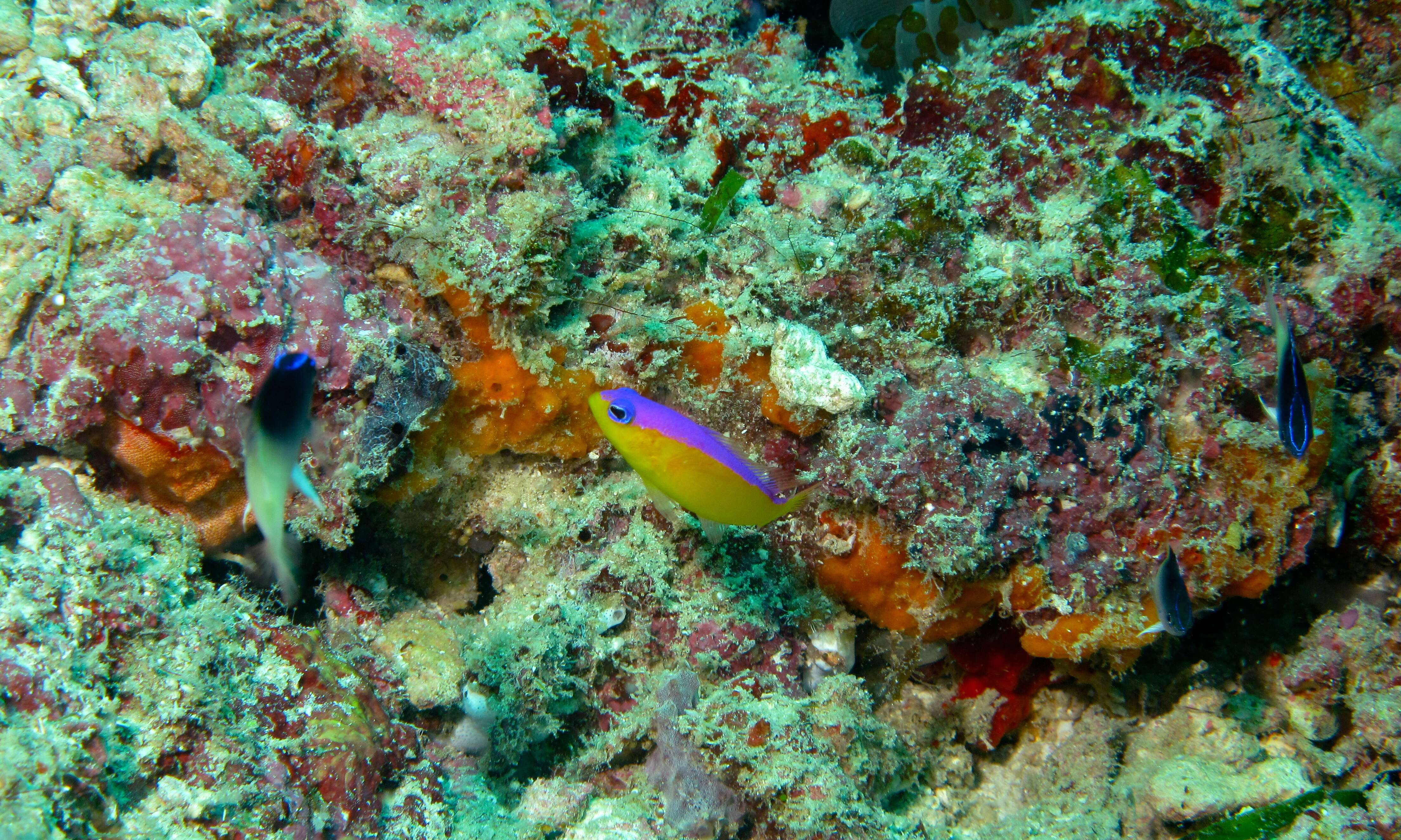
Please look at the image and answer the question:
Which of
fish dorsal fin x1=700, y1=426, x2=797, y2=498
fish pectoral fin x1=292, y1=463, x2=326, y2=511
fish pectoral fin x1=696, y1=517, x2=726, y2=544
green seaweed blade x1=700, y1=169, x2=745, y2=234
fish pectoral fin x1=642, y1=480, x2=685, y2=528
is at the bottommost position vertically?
fish pectoral fin x1=696, y1=517, x2=726, y2=544

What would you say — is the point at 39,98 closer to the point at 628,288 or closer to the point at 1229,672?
the point at 628,288

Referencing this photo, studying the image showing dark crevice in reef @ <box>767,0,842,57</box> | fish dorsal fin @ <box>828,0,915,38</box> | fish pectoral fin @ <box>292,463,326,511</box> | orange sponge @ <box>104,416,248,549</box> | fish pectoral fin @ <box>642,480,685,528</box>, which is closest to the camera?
fish pectoral fin @ <box>292,463,326,511</box>

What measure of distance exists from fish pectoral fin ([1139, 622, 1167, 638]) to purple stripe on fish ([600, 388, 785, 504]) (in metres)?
2.31

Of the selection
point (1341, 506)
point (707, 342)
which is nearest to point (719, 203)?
point (707, 342)

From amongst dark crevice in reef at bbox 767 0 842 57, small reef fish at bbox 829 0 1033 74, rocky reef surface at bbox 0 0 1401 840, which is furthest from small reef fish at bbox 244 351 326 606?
dark crevice in reef at bbox 767 0 842 57

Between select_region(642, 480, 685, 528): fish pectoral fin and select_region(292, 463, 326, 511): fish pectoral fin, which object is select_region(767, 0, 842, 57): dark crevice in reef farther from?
select_region(292, 463, 326, 511): fish pectoral fin

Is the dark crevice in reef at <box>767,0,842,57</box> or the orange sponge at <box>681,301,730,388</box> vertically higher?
the dark crevice in reef at <box>767,0,842,57</box>

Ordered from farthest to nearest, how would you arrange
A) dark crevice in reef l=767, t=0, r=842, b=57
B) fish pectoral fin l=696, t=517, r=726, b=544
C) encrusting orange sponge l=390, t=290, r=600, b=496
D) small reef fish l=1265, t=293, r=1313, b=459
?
dark crevice in reef l=767, t=0, r=842, b=57, encrusting orange sponge l=390, t=290, r=600, b=496, fish pectoral fin l=696, t=517, r=726, b=544, small reef fish l=1265, t=293, r=1313, b=459

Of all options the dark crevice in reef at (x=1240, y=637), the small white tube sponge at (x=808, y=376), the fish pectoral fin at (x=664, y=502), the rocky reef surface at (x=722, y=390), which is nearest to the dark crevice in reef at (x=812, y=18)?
the rocky reef surface at (x=722, y=390)

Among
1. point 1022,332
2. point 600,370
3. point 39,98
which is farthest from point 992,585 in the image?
point 39,98

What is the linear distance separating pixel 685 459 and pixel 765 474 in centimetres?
29

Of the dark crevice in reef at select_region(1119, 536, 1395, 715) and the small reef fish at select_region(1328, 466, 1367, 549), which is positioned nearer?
the small reef fish at select_region(1328, 466, 1367, 549)

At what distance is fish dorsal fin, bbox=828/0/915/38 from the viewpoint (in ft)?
16.3

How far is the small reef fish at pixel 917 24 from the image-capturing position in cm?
479
